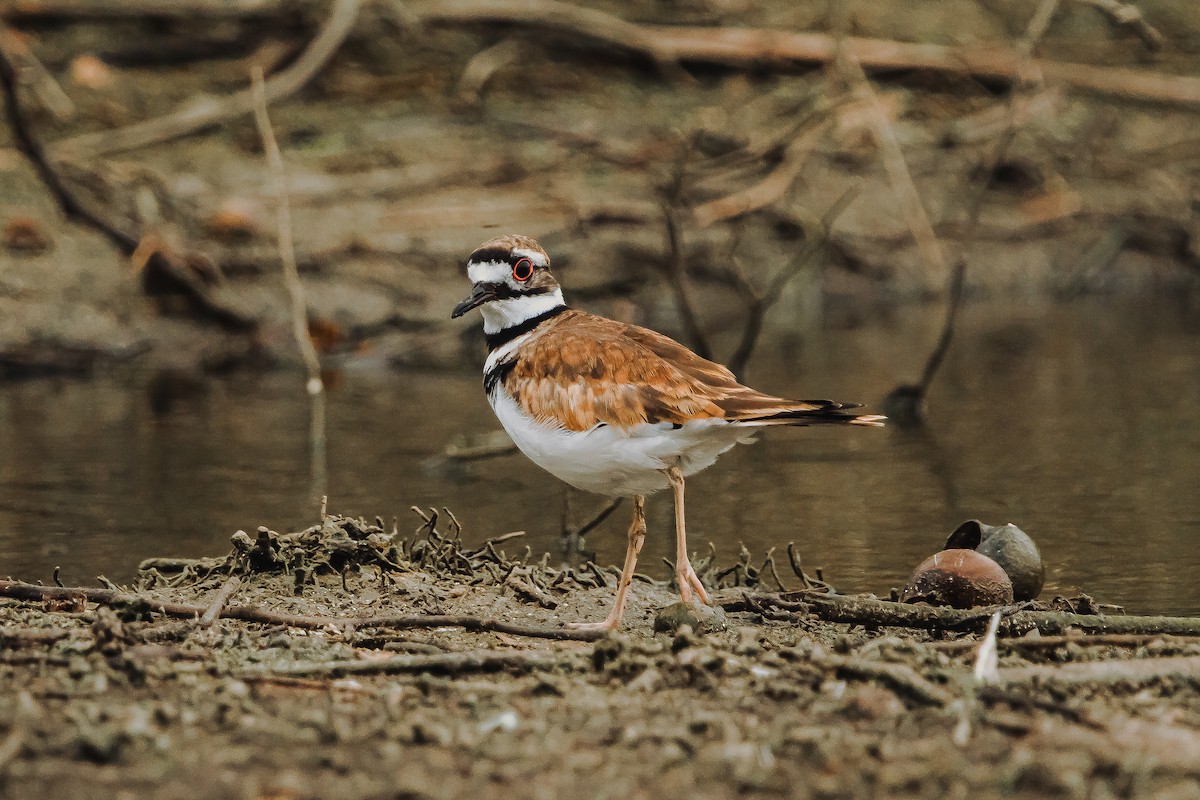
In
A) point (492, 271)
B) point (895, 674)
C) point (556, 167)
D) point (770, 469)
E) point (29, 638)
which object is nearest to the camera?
point (895, 674)

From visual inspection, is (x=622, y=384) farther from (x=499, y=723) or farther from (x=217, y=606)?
(x=499, y=723)

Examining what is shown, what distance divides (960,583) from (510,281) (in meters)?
1.88

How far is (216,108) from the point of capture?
1415 cm

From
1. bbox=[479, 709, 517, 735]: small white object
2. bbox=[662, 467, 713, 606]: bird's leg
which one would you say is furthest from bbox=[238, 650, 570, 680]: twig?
bbox=[662, 467, 713, 606]: bird's leg

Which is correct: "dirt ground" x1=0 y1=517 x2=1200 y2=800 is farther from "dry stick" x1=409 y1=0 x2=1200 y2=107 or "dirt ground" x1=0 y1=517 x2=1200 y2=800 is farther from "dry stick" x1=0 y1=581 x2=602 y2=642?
"dry stick" x1=409 y1=0 x2=1200 y2=107

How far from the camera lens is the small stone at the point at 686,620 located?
523 centimetres

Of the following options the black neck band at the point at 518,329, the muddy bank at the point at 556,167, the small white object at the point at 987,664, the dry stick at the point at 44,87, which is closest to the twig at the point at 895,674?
the small white object at the point at 987,664

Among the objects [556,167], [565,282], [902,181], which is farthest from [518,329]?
[556,167]

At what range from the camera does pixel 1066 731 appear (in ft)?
12.8

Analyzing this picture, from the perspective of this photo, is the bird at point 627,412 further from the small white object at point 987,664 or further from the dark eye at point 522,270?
the small white object at point 987,664

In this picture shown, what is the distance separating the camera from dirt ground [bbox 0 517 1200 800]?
368 centimetres

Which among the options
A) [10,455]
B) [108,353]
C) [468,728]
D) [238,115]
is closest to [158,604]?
[468,728]

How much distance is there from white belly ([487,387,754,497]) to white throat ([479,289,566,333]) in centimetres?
56

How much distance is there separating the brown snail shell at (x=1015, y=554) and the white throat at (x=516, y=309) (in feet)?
5.52
